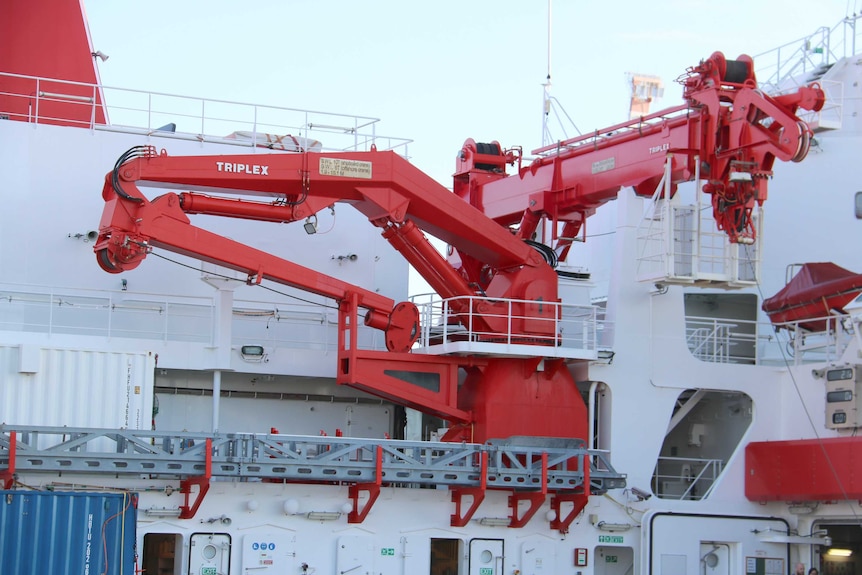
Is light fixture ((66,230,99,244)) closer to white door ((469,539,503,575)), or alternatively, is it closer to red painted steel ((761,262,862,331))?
white door ((469,539,503,575))

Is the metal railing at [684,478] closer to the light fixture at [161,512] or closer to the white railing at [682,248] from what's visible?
the white railing at [682,248]

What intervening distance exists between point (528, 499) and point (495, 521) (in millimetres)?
677

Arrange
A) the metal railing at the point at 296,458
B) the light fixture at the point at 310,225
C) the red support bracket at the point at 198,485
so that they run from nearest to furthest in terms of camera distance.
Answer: the metal railing at the point at 296,458 < the red support bracket at the point at 198,485 < the light fixture at the point at 310,225

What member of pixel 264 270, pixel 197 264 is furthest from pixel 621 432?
pixel 197 264

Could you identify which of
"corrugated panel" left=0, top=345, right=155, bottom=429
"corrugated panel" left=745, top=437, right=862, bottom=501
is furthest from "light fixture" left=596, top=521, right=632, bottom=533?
"corrugated panel" left=0, top=345, right=155, bottom=429

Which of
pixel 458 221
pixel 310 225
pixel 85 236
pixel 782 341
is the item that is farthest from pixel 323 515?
pixel 782 341

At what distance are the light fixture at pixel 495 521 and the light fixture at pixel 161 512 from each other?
5.17 metres

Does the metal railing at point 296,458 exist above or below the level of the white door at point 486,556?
above

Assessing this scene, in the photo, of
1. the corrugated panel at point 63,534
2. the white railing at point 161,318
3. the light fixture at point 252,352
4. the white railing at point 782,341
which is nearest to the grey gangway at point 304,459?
the corrugated panel at point 63,534

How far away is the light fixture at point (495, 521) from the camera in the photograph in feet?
70.3

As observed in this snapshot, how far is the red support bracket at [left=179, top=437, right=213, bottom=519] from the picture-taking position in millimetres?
18766

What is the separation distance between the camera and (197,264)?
24641 millimetres

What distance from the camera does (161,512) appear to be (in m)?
19.4

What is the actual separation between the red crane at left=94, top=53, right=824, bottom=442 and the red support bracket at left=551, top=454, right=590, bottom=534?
123cm
